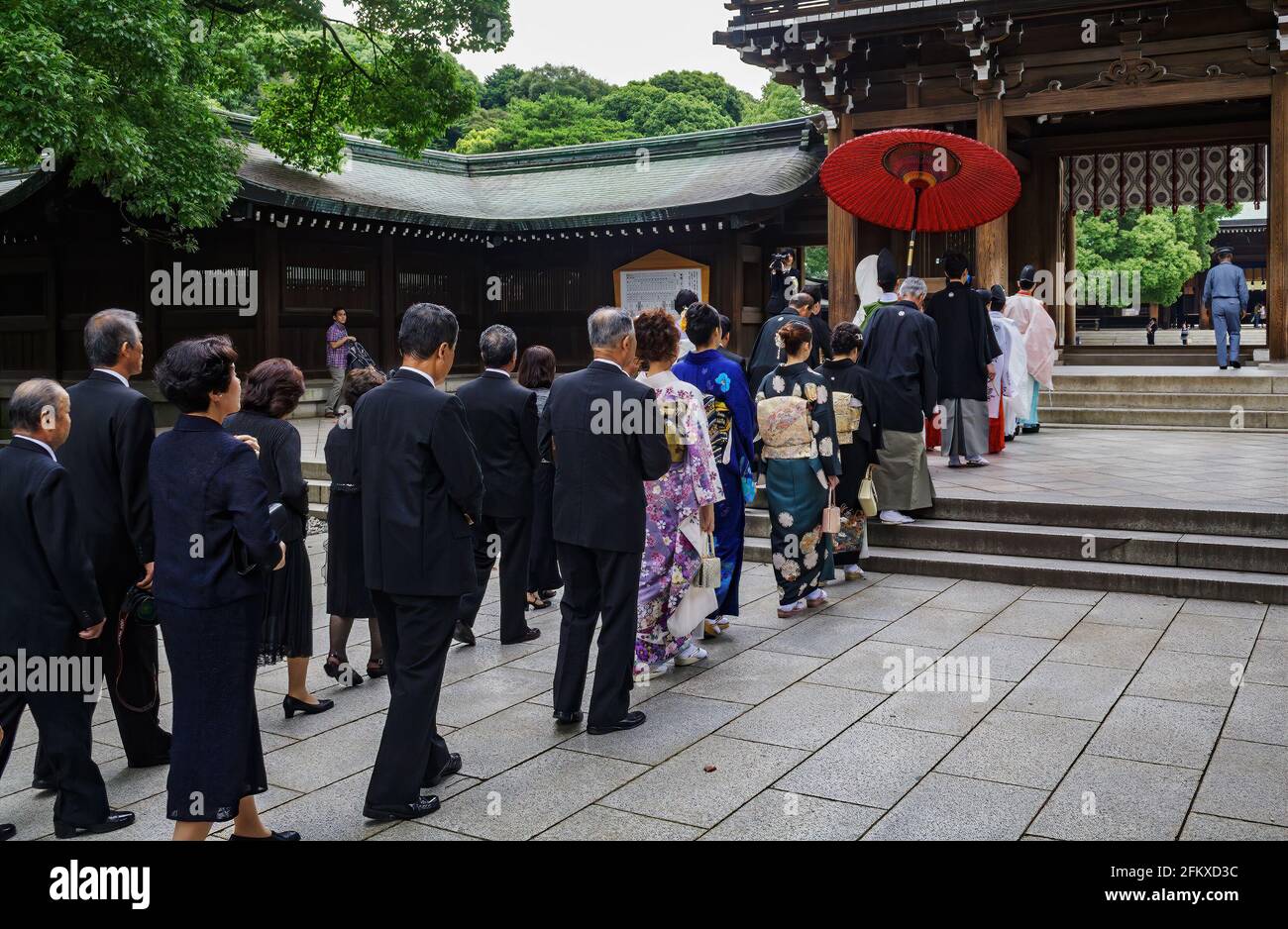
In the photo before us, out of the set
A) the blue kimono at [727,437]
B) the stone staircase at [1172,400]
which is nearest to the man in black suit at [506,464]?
the blue kimono at [727,437]

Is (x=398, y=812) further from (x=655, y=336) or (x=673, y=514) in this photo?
(x=655, y=336)

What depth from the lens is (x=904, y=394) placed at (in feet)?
26.8

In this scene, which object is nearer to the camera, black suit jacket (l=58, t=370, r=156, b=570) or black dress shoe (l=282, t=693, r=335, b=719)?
black suit jacket (l=58, t=370, r=156, b=570)

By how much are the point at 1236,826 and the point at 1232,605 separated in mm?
3582

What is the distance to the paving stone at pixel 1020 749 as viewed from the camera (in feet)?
14.1

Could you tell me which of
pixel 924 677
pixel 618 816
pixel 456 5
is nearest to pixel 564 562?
pixel 618 816

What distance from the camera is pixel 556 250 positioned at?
68.6 feet

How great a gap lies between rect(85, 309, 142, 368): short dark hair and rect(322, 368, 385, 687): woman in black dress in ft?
4.20

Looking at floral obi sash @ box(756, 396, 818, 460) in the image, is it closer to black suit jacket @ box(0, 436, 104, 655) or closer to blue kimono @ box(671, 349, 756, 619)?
blue kimono @ box(671, 349, 756, 619)

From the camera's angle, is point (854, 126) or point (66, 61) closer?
point (66, 61)

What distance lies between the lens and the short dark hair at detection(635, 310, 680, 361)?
5605 mm

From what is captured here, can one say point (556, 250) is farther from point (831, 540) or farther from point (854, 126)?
point (831, 540)

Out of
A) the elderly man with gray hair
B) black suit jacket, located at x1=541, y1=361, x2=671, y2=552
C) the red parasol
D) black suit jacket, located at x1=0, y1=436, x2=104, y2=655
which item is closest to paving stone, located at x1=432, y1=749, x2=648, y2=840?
black suit jacket, located at x1=541, y1=361, x2=671, y2=552

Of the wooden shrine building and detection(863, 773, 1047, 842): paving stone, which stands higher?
the wooden shrine building
